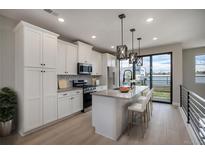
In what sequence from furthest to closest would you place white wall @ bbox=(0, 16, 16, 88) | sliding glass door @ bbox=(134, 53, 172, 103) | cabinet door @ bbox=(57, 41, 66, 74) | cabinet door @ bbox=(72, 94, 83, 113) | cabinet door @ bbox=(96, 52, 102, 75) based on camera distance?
1. cabinet door @ bbox=(96, 52, 102, 75)
2. sliding glass door @ bbox=(134, 53, 172, 103)
3. cabinet door @ bbox=(72, 94, 83, 113)
4. cabinet door @ bbox=(57, 41, 66, 74)
5. white wall @ bbox=(0, 16, 16, 88)

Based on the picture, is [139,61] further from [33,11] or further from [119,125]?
[33,11]

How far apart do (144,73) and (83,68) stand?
11.2 feet

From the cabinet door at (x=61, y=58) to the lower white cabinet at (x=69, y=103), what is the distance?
2.66 ft

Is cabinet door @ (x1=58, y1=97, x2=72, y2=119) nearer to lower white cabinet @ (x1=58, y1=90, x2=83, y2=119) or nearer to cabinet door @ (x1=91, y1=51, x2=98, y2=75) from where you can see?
lower white cabinet @ (x1=58, y1=90, x2=83, y2=119)

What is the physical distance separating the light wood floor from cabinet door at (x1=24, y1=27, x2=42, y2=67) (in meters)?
1.62

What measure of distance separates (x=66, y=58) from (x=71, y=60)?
0.74 feet

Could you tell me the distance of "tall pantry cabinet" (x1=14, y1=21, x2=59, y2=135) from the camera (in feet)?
8.21

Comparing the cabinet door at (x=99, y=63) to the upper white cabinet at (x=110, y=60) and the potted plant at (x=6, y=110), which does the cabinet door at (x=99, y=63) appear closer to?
the upper white cabinet at (x=110, y=60)

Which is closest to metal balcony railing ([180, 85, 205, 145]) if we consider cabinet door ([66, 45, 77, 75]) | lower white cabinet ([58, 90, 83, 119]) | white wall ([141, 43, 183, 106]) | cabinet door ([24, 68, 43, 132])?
white wall ([141, 43, 183, 106])

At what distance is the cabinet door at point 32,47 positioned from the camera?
8.28 feet

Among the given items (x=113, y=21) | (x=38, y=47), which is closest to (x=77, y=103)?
(x=38, y=47)

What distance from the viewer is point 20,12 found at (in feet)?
8.34

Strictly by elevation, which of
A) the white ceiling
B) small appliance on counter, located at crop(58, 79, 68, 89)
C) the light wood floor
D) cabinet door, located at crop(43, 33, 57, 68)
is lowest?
the light wood floor
